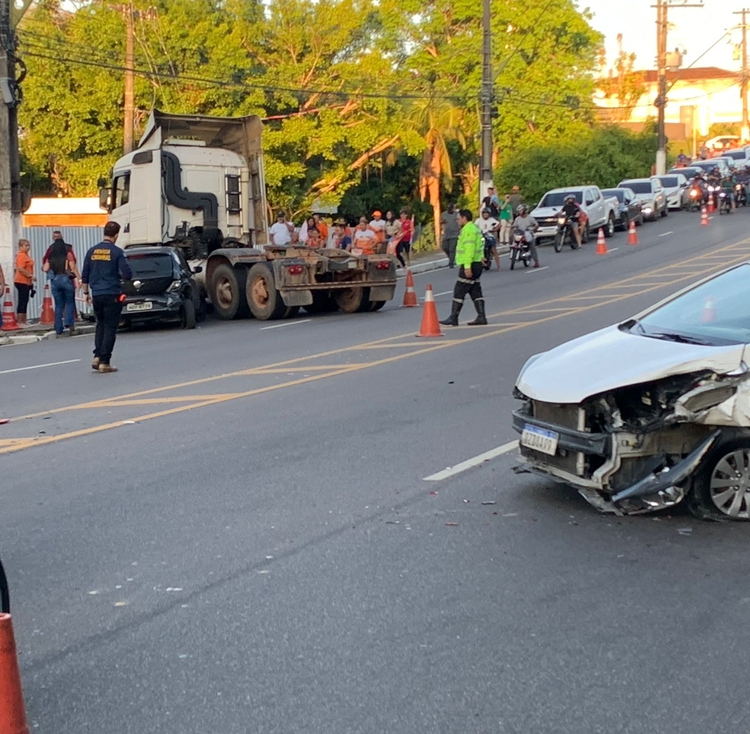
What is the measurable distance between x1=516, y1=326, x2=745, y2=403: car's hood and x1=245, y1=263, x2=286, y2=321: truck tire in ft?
46.3

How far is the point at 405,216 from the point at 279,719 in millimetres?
28959

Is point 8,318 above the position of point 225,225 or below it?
below

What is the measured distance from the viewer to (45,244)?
2694cm

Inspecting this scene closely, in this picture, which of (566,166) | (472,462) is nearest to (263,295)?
(472,462)

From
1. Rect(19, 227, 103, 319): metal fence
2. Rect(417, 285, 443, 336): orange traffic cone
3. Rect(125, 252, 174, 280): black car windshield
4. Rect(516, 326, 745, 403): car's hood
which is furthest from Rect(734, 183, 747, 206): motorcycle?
Rect(516, 326, 745, 403): car's hood

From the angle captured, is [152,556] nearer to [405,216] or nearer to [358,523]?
[358,523]

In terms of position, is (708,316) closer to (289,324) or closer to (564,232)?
(289,324)

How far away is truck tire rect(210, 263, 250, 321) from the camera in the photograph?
22547 mm

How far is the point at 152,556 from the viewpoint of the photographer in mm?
6586

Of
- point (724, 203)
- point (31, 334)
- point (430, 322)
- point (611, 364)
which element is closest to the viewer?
point (611, 364)

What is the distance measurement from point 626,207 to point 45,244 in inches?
836

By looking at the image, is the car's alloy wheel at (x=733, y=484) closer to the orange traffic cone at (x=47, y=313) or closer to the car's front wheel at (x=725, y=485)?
the car's front wheel at (x=725, y=485)

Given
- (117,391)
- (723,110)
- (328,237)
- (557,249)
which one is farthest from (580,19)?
(723,110)

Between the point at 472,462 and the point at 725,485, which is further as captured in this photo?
the point at 472,462
